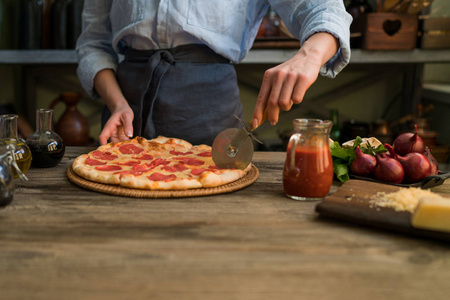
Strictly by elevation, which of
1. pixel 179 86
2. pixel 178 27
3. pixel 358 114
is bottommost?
pixel 358 114

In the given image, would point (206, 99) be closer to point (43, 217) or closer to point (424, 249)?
point (43, 217)

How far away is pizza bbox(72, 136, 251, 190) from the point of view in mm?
1171

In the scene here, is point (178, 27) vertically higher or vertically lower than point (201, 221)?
higher

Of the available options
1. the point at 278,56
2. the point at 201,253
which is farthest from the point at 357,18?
the point at 201,253

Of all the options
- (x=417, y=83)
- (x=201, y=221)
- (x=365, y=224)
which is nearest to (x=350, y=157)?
(x=365, y=224)

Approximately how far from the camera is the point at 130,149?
1.53 metres

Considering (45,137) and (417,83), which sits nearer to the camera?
(45,137)

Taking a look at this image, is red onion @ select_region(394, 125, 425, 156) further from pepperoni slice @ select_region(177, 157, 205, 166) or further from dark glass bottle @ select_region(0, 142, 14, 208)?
dark glass bottle @ select_region(0, 142, 14, 208)

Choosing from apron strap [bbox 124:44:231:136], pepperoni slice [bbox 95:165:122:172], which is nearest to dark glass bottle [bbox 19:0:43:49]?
apron strap [bbox 124:44:231:136]

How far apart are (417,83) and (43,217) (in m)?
3.24

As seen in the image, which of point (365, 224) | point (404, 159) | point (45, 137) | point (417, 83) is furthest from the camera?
point (417, 83)

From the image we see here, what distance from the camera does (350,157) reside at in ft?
4.38

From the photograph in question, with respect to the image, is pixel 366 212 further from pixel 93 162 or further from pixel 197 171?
pixel 93 162

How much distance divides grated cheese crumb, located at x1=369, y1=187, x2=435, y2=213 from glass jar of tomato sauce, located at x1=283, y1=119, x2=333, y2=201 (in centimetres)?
13
